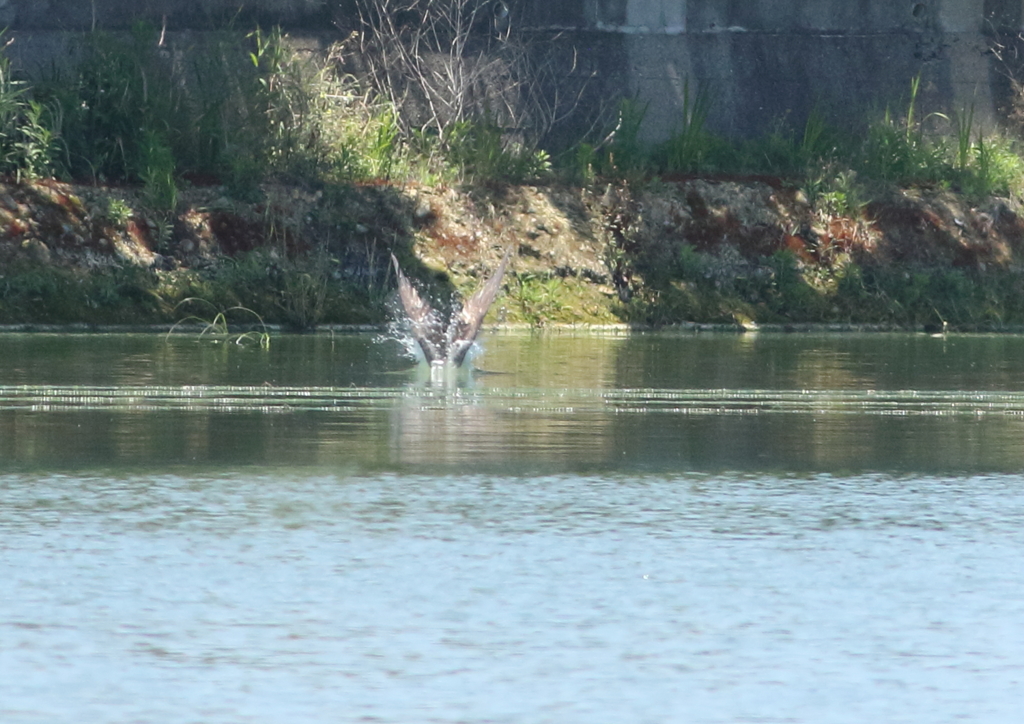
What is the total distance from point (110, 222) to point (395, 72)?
Answer: 525 centimetres

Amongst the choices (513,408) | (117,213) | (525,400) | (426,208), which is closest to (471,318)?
(525,400)

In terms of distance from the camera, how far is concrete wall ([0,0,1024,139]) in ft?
83.8

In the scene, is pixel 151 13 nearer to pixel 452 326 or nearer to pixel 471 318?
pixel 452 326

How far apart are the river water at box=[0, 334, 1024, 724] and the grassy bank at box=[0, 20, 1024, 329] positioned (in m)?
7.99

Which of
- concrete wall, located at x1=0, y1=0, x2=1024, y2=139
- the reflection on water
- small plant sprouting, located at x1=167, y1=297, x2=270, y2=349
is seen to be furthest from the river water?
concrete wall, located at x1=0, y1=0, x2=1024, y2=139

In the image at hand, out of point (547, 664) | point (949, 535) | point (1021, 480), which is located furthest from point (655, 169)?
point (547, 664)

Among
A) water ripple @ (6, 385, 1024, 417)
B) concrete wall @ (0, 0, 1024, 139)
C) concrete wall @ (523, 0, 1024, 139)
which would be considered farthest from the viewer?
concrete wall @ (523, 0, 1024, 139)

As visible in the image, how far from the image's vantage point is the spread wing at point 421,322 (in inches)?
601

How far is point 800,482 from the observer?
931cm

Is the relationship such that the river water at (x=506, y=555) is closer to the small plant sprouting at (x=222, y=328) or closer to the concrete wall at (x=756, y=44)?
the small plant sprouting at (x=222, y=328)

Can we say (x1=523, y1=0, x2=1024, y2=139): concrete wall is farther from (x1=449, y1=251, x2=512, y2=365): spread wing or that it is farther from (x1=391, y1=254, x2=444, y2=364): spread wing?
(x1=449, y1=251, x2=512, y2=365): spread wing

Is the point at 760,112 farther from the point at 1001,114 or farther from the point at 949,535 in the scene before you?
the point at 949,535

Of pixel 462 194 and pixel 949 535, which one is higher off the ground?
pixel 462 194

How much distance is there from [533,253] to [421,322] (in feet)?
26.0
